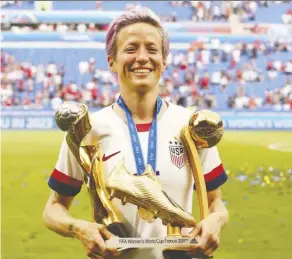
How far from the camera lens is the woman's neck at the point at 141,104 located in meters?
1.55

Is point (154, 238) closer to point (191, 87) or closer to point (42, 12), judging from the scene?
point (191, 87)

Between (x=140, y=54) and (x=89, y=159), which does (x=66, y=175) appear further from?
(x=140, y=54)

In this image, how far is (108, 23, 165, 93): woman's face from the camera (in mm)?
1494

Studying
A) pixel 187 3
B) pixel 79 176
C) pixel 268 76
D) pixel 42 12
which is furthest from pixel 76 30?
pixel 79 176

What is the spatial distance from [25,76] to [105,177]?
9773 millimetres

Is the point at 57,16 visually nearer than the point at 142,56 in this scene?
No

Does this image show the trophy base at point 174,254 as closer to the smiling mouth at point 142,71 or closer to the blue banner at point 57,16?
the smiling mouth at point 142,71

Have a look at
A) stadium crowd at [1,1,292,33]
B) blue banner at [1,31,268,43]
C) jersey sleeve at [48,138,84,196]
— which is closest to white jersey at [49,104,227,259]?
jersey sleeve at [48,138,84,196]

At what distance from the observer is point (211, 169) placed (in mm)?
1595

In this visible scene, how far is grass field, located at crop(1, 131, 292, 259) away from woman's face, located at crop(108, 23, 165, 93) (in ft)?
14.2

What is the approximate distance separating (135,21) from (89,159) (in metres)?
0.34

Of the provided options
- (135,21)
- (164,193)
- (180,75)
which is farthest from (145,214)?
(180,75)

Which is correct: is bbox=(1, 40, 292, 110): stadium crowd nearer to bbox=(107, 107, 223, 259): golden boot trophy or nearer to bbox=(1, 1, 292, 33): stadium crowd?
bbox=(1, 1, 292, 33): stadium crowd

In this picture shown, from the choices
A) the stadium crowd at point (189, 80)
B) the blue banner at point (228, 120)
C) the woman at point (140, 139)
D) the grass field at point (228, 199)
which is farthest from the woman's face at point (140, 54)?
the stadium crowd at point (189, 80)
